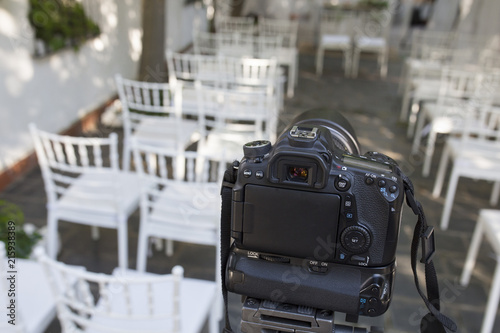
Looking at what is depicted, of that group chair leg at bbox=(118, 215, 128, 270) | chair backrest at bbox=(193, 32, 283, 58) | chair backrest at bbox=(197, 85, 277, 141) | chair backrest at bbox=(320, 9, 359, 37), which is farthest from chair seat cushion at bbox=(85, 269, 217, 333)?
chair backrest at bbox=(320, 9, 359, 37)

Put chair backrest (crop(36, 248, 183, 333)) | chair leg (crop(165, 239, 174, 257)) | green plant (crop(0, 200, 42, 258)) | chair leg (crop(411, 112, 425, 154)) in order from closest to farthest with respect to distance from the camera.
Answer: chair backrest (crop(36, 248, 183, 333)) → green plant (crop(0, 200, 42, 258)) → chair leg (crop(165, 239, 174, 257)) → chair leg (crop(411, 112, 425, 154))

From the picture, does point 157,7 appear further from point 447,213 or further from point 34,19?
point 447,213

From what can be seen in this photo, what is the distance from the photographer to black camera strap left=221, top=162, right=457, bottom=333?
92cm

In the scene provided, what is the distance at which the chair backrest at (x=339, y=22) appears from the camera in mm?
Answer: 7434

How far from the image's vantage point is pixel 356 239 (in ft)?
2.92

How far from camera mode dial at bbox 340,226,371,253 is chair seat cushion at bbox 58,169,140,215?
1.55 meters

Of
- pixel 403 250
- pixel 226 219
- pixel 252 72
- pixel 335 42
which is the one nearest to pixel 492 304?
pixel 403 250

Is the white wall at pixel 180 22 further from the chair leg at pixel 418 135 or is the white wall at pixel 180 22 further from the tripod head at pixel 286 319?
the tripod head at pixel 286 319

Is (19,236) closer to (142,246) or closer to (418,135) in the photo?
(142,246)

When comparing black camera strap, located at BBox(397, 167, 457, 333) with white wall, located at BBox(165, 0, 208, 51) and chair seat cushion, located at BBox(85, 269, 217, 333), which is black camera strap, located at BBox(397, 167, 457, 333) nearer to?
chair seat cushion, located at BBox(85, 269, 217, 333)

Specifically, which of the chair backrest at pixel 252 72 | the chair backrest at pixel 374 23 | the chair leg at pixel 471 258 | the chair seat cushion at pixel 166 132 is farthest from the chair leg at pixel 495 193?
the chair backrest at pixel 374 23

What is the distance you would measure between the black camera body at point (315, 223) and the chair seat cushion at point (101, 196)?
1423 mm

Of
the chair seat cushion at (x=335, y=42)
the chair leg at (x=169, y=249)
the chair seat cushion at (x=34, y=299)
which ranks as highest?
the chair seat cushion at (x=335, y=42)

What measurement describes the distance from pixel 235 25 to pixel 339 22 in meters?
1.87
